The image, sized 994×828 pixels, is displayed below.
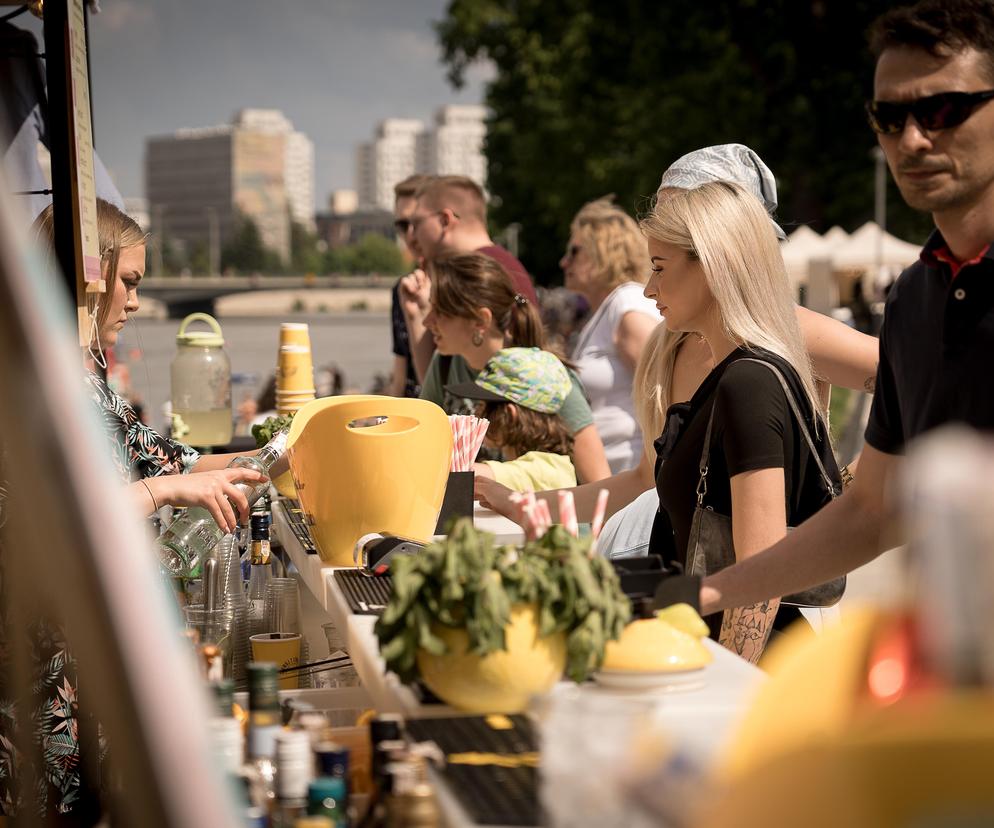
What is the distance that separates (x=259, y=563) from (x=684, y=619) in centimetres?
181

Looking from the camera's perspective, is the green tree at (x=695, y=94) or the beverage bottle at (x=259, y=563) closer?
the beverage bottle at (x=259, y=563)

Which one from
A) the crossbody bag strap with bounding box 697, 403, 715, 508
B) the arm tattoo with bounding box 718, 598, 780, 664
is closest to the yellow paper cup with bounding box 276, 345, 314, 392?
the crossbody bag strap with bounding box 697, 403, 715, 508

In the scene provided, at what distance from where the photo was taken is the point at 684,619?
1843 millimetres

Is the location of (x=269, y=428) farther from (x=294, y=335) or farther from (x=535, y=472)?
(x=535, y=472)

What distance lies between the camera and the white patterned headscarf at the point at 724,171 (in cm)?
354

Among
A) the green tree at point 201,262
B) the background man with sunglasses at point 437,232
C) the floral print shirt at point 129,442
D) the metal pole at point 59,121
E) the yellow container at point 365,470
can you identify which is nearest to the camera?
the yellow container at point 365,470

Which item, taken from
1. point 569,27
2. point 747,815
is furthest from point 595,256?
point 569,27

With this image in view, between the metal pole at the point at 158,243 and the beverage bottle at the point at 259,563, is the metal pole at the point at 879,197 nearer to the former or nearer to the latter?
the metal pole at the point at 158,243

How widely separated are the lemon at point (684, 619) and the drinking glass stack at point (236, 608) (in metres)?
1.52

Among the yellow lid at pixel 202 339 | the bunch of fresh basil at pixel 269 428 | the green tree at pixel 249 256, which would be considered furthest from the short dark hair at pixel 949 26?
the green tree at pixel 249 256

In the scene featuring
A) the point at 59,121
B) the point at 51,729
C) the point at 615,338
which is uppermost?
the point at 59,121

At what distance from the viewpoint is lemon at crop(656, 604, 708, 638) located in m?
1.82

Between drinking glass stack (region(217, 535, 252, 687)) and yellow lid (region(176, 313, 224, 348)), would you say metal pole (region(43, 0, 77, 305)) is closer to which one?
drinking glass stack (region(217, 535, 252, 687))

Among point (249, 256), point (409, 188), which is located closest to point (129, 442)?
point (409, 188)
